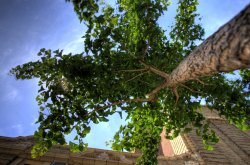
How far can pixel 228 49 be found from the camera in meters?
1.92

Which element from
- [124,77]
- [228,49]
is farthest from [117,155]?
[228,49]

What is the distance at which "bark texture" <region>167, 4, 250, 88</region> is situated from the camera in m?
1.64

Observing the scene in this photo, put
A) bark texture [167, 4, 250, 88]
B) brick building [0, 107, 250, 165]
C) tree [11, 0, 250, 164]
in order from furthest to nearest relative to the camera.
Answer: brick building [0, 107, 250, 165] → tree [11, 0, 250, 164] → bark texture [167, 4, 250, 88]

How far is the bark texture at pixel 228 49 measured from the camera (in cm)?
164

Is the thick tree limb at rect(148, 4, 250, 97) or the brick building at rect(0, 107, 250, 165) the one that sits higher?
the thick tree limb at rect(148, 4, 250, 97)

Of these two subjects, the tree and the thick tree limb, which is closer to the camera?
the thick tree limb

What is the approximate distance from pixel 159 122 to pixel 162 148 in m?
14.0

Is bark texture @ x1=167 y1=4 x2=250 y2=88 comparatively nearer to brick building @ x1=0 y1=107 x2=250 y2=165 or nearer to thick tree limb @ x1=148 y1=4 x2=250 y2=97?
thick tree limb @ x1=148 y1=4 x2=250 y2=97

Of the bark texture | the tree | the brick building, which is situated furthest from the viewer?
the brick building

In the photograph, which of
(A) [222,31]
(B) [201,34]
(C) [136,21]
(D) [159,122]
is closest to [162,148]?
(D) [159,122]

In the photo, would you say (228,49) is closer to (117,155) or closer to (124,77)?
(124,77)

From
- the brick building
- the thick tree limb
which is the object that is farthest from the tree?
the brick building

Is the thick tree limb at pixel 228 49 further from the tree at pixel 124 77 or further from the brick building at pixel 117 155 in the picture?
the brick building at pixel 117 155

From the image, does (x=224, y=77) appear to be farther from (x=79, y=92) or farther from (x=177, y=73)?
(x=79, y=92)
